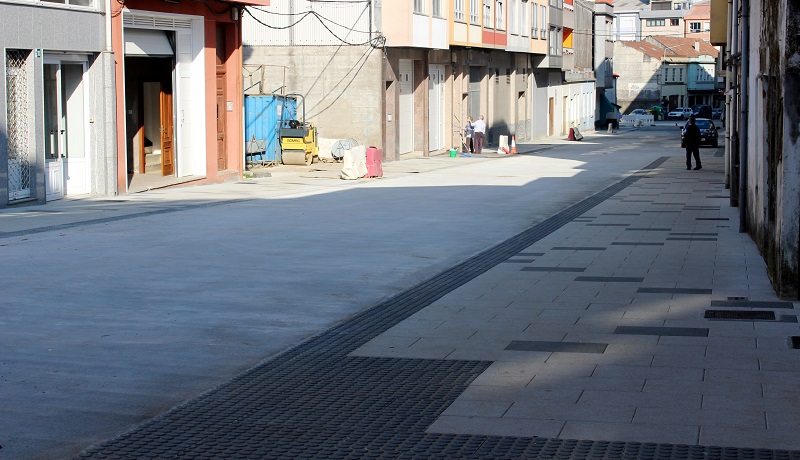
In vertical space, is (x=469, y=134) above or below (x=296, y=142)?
above

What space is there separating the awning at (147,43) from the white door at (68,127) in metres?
2.04

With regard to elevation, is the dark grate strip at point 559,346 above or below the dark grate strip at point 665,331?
below

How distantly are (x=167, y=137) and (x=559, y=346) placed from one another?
19641 mm

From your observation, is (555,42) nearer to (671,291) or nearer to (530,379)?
(671,291)

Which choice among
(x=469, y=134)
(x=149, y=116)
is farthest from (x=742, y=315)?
(x=469, y=134)

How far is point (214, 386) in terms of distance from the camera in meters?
7.50

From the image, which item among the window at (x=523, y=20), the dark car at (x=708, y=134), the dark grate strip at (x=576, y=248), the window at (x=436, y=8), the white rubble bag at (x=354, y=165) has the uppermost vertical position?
the window at (x=523, y=20)

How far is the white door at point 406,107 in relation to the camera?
130 ft

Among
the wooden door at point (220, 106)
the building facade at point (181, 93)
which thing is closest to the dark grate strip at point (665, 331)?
the building facade at point (181, 93)

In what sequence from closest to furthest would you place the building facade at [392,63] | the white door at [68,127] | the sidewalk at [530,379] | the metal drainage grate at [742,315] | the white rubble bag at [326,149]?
the sidewalk at [530,379] → the metal drainage grate at [742,315] → the white door at [68,127] → the white rubble bag at [326,149] → the building facade at [392,63]

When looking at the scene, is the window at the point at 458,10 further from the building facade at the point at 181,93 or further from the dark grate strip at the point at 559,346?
the dark grate strip at the point at 559,346

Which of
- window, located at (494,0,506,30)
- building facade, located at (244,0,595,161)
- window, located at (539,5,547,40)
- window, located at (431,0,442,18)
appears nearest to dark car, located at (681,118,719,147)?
building facade, located at (244,0,595,161)

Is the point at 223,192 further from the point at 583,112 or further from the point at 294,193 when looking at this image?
the point at 583,112

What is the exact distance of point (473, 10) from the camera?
44.8 metres
